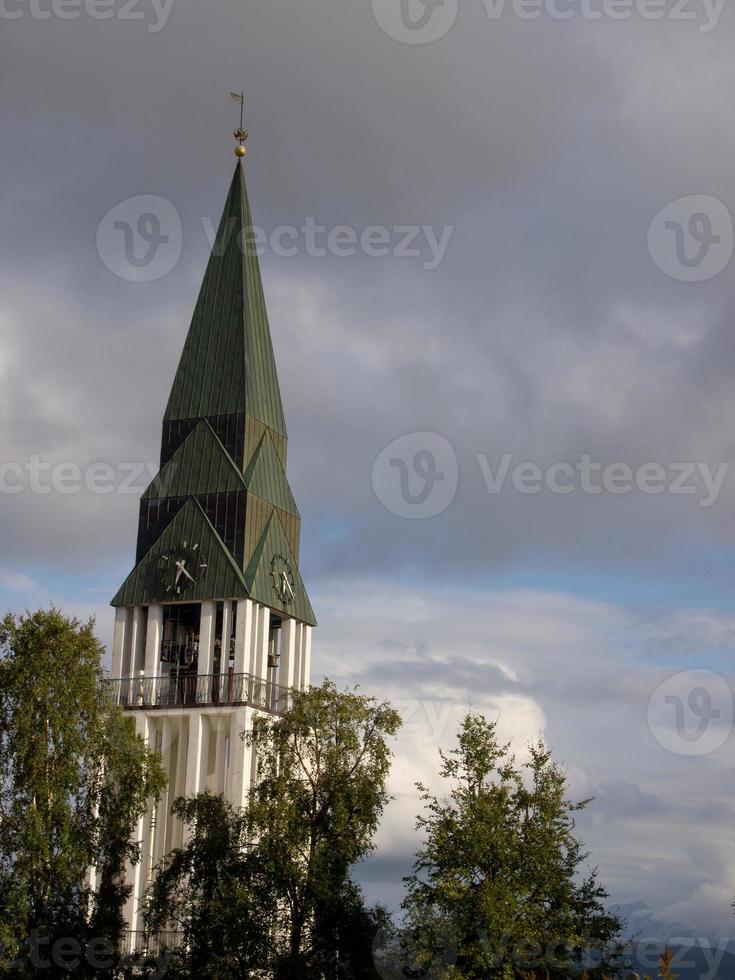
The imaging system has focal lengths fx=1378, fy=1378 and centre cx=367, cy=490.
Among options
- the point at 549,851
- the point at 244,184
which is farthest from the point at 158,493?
the point at 549,851

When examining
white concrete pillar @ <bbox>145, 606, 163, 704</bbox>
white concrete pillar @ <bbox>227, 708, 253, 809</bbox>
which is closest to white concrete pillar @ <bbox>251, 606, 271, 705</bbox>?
white concrete pillar @ <bbox>227, 708, 253, 809</bbox>

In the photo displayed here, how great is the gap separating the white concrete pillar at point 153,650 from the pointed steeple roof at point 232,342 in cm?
969

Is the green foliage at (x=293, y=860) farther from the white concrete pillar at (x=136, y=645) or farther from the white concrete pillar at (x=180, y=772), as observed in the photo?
the white concrete pillar at (x=136, y=645)

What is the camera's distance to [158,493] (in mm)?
61656

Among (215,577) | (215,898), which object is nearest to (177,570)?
(215,577)

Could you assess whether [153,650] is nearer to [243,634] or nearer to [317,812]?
[243,634]

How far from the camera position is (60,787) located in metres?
43.4

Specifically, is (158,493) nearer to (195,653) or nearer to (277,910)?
(195,653)

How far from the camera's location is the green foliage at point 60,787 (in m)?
41.8

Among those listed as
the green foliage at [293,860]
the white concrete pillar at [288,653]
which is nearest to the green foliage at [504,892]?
the green foliage at [293,860]

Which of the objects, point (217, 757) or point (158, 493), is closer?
point (217, 757)

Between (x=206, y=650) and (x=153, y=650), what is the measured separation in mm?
2572

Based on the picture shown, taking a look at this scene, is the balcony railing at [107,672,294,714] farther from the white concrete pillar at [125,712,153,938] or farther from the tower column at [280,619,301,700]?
the tower column at [280,619,301,700]

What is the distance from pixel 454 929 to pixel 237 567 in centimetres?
2243
